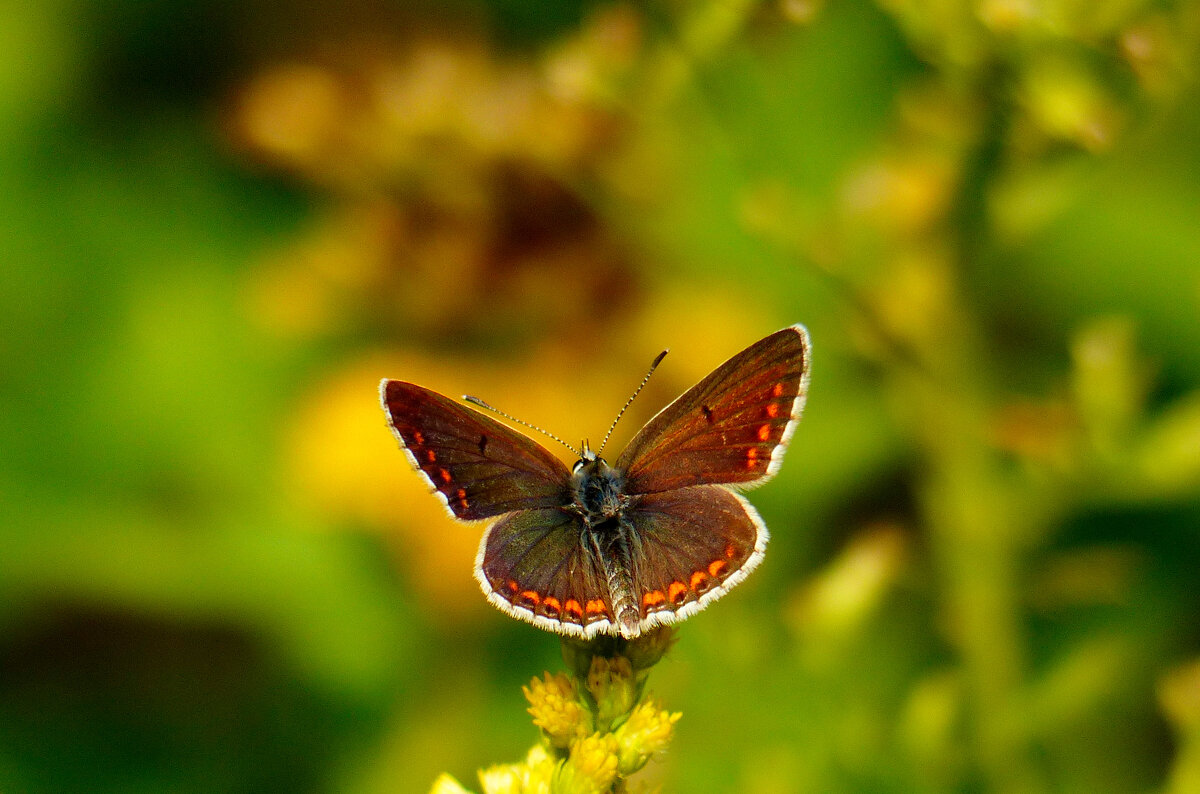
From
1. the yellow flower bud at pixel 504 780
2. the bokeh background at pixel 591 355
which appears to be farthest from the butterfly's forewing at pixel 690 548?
the bokeh background at pixel 591 355

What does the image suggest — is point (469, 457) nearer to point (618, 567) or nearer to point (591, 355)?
point (618, 567)

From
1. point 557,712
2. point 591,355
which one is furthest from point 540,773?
point 591,355

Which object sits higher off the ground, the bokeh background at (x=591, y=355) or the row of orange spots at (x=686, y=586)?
the bokeh background at (x=591, y=355)

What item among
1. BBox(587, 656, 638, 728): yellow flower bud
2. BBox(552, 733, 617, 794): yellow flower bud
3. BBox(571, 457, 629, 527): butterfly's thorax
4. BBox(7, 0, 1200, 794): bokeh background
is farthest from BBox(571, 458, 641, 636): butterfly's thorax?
BBox(7, 0, 1200, 794): bokeh background

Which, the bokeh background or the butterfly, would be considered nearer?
the butterfly

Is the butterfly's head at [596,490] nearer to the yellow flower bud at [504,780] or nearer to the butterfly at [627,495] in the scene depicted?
the butterfly at [627,495]

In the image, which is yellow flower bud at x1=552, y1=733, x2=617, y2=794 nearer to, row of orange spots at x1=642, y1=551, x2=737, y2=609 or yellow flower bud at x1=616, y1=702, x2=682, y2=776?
yellow flower bud at x1=616, y1=702, x2=682, y2=776
